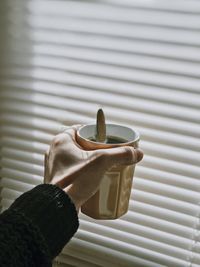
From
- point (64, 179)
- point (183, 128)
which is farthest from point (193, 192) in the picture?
point (64, 179)

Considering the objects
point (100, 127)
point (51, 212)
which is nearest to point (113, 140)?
point (100, 127)

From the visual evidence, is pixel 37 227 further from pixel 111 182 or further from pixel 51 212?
pixel 111 182

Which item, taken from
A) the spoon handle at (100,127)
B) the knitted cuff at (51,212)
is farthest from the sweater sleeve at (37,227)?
the spoon handle at (100,127)

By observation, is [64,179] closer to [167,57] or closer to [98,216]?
[98,216]

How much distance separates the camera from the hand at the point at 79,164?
0.63 meters

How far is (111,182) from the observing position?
2.21 feet

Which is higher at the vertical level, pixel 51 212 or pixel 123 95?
pixel 123 95

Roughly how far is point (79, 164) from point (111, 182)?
0.20 feet

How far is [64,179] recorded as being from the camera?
66 cm

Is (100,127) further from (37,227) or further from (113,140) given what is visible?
(37,227)

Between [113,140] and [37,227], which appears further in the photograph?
[113,140]

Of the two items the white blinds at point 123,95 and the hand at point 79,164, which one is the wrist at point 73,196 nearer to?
the hand at point 79,164

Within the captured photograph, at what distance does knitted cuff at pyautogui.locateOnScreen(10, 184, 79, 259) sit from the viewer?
609 mm

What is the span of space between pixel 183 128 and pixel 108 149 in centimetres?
15
